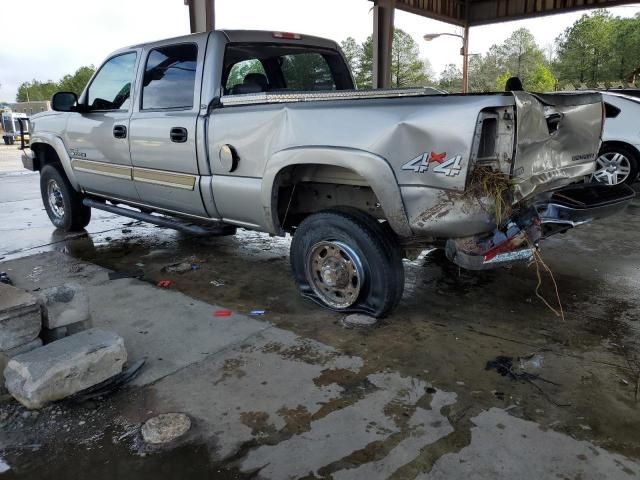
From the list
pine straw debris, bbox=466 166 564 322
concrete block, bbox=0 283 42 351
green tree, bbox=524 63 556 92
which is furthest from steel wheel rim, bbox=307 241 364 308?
green tree, bbox=524 63 556 92

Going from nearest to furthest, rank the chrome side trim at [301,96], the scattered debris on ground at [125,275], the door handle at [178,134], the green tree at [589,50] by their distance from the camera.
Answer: the chrome side trim at [301,96]
the door handle at [178,134]
the scattered debris on ground at [125,275]
the green tree at [589,50]

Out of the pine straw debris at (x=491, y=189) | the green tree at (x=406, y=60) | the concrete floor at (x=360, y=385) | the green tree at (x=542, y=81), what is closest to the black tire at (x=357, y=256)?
the concrete floor at (x=360, y=385)

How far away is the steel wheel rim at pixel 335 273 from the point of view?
353 cm

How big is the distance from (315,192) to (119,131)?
212cm

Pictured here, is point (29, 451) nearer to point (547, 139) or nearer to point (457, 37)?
point (547, 139)

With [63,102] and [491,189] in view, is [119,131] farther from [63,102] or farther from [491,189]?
[491,189]

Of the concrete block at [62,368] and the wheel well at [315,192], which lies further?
the wheel well at [315,192]

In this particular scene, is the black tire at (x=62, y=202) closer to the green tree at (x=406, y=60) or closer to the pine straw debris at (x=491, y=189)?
the pine straw debris at (x=491, y=189)

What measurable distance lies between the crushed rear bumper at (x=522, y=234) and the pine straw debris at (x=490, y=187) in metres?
0.25

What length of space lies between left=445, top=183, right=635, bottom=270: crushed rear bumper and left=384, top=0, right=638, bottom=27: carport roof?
1136 centimetres

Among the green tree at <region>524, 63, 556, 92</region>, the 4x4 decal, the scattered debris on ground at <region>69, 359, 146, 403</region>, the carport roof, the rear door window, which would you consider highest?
the carport roof

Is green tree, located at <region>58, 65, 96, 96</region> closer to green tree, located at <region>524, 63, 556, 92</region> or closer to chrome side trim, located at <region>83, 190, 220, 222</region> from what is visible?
green tree, located at <region>524, 63, 556, 92</region>

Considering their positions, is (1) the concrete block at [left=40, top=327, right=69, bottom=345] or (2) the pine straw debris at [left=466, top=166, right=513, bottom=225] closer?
(2) the pine straw debris at [left=466, top=166, right=513, bottom=225]

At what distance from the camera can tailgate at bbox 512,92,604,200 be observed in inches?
114
